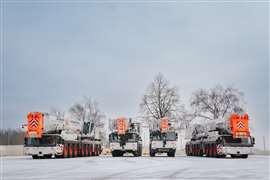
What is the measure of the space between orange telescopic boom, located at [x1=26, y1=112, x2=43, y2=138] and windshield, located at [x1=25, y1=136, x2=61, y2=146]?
0.38 metres

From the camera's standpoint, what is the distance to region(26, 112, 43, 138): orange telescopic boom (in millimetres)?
30312

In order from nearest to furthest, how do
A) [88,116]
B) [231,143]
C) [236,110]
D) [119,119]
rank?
[231,143] < [119,119] < [236,110] < [88,116]

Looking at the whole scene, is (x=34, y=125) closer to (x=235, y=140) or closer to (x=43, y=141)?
(x=43, y=141)

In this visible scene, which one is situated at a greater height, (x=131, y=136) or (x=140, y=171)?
(x=140, y=171)

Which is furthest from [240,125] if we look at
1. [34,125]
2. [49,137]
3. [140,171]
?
[140,171]

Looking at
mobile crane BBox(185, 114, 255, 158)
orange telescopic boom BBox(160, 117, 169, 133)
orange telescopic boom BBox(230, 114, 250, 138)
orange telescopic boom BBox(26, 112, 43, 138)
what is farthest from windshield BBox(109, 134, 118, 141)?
orange telescopic boom BBox(230, 114, 250, 138)

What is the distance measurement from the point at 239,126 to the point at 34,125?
15450 mm

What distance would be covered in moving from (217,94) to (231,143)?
3054cm

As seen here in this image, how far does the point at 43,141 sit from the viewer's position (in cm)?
3069

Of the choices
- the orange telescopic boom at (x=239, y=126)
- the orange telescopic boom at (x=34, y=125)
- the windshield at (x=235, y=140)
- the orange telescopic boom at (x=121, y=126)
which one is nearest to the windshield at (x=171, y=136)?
the orange telescopic boom at (x=121, y=126)

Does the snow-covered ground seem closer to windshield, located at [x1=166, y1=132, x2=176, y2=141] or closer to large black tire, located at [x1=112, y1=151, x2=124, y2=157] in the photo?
windshield, located at [x1=166, y1=132, x2=176, y2=141]

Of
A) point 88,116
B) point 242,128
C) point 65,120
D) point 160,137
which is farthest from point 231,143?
point 88,116

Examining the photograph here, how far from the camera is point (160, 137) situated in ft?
120

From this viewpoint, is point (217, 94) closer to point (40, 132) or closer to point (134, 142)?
point (134, 142)
